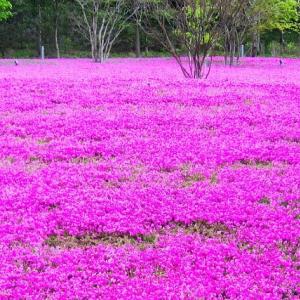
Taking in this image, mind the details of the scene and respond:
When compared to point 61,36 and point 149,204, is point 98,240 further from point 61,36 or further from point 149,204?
point 61,36

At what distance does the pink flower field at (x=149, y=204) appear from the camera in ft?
18.8

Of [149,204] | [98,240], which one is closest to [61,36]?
[149,204]

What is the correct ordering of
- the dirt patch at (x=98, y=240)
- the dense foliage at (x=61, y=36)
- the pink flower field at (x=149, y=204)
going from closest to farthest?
the pink flower field at (x=149, y=204)
the dirt patch at (x=98, y=240)
the dense foliage at (x=61, y=36)

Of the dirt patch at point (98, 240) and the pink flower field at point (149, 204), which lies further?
the dirt patch at point (98, 240)

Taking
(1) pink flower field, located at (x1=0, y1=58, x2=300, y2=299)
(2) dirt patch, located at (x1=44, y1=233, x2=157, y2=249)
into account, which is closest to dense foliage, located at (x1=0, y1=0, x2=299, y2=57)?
(1) pink flower field, located at (x1=0, y1=58, x2=300, y2=299)

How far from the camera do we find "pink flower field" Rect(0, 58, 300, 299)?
18.8ft

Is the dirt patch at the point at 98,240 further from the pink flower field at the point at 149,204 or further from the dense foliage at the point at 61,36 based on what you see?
the dense foliage at the point at 61,36

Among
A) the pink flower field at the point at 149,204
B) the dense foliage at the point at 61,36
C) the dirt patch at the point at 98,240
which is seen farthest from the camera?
the dense foliage at the point at 61,36

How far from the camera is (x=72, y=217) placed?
24.6ft

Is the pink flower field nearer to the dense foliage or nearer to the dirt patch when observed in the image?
the dirt patch

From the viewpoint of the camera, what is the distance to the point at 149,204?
26.2 ft

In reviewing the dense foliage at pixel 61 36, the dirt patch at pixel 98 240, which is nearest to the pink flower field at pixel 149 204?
the dirt patch at pixel 98 240

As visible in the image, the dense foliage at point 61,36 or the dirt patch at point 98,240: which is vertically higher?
the dense foliage at point 61,36

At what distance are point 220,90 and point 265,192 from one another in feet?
40.9
